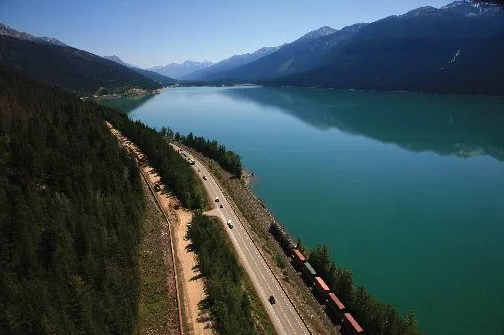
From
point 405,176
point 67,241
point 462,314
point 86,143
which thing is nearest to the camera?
point 67,241

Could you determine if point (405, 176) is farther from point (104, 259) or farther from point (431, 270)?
point (104, 259)

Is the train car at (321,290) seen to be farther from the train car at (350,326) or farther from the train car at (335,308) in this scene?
the train car at (350,326)

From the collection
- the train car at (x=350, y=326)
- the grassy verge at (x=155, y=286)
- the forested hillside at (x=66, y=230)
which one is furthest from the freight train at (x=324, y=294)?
the forested hillside at (x=66, y=230)

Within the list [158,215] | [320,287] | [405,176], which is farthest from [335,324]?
[405,176]

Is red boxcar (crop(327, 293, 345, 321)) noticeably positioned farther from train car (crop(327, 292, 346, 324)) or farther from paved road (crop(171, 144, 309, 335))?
paved road (crop(171, 144, 309, 335))

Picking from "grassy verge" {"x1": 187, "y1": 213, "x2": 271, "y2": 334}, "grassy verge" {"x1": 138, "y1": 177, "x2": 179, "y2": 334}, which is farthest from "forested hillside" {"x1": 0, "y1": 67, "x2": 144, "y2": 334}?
"grassy verge" {"x1": 187, "y1": 213, "x2": 271, "y2": 334}

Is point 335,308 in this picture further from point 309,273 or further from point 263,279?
point 263,279
